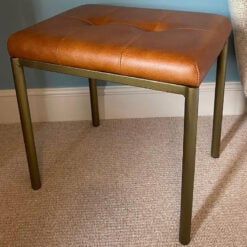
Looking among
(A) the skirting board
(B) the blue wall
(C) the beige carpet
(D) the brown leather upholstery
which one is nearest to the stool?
(D) the brown leather upholstery

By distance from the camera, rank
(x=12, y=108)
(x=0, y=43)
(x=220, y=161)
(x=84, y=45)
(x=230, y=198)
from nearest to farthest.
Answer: (x=84, y=45) → (x=230, y=198) → (x=220, y=161) → (x=0, y=43) → (x=12, y=108)

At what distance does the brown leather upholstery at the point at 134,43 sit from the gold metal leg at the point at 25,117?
0.05 m

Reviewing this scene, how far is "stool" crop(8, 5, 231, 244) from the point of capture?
31.4 inches

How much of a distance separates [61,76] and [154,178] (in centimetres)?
56

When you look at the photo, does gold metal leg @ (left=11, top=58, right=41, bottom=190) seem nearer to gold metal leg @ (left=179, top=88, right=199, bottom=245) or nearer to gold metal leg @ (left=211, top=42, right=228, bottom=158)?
gold metal leg @ (left=179, top=88, right=199, bottom=245)

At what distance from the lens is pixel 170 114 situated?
1528 millimetres

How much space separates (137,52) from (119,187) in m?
0.48

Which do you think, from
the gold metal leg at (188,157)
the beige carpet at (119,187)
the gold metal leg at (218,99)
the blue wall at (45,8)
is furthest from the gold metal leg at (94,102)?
the gold metal leg at (188,157)

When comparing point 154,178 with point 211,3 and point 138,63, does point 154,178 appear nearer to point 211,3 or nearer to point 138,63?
point 138,63

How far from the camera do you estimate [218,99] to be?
116 cm

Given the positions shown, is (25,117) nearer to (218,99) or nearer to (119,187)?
(119,187)

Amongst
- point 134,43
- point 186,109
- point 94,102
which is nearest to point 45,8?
point 94,102

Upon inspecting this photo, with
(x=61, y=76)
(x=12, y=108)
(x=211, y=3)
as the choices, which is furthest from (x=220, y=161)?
(x=12, y=108)

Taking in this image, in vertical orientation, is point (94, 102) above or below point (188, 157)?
below
